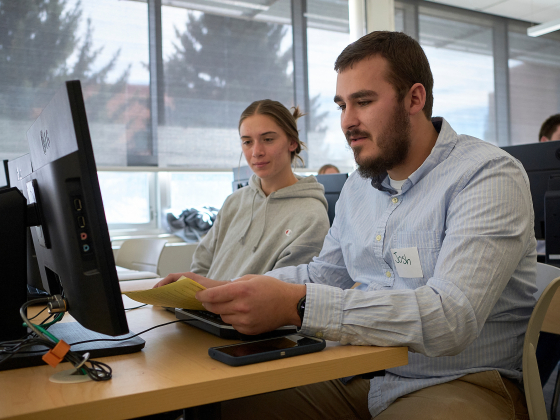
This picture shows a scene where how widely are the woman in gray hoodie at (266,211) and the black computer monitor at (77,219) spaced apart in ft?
3.11

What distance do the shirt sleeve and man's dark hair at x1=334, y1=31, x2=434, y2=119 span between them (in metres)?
0.33

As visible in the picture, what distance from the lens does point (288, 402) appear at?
1102 mm

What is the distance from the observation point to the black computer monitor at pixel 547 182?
1.96 m

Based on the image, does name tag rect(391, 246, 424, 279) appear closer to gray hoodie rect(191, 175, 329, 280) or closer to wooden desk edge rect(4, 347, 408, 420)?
wooden desk edge rect(4, 347, 408, 420)

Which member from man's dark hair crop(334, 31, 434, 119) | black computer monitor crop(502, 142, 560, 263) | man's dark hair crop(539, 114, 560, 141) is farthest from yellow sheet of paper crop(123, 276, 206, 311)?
man's dark hair crop(539, 114, 560, 141)

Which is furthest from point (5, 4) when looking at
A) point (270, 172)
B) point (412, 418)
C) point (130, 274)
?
point (412, 418)

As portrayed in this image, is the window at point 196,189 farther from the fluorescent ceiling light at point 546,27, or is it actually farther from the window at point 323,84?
the fluorescent ceiling light at point 546,27

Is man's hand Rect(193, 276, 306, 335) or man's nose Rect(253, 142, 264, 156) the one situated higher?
man's nose Rect(253, 142, 264, 156)

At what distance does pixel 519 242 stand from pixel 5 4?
12.1ft

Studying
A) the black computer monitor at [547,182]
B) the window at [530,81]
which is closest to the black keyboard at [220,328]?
the black computer monitor at [547,182]

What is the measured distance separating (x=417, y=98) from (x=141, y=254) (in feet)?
7.06

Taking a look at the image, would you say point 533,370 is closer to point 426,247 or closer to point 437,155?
point 426,247

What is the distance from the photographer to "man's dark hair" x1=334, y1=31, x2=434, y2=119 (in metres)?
1.17

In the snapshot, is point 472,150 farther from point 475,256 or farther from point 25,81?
point 25,81
